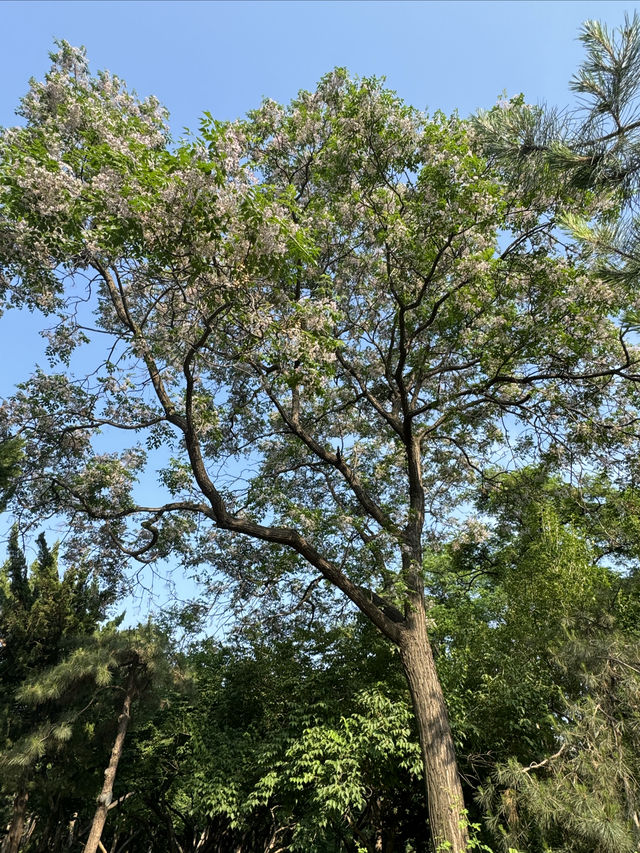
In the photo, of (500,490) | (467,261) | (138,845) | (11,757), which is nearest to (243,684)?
(11,757)

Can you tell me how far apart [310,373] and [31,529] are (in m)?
4.40

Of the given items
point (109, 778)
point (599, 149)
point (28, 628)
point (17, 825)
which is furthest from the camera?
point (28, 628)

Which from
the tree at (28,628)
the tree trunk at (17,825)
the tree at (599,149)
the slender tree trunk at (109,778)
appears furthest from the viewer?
the tree trunk at (17,825)

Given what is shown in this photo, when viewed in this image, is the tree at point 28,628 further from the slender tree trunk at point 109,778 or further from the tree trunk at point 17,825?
the slender tree trunk at point 109,778

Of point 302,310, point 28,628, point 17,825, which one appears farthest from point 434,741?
point 17,825

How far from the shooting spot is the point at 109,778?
928cm

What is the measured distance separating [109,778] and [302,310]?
29.5 feet

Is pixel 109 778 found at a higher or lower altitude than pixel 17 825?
higher

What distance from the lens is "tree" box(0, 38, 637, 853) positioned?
489 centimetres

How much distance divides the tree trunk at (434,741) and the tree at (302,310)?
0.08 ft

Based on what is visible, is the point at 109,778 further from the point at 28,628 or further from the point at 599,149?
the point at 599,149

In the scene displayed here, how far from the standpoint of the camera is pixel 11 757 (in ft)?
29.4

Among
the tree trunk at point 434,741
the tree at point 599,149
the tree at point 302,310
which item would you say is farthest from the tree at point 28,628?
the tree at point 599,149

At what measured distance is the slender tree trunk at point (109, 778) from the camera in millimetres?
9070
